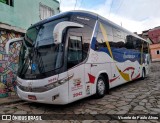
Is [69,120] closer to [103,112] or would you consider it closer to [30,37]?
[103,112]

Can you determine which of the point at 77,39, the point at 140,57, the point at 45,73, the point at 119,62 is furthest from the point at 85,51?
the point at 140,57

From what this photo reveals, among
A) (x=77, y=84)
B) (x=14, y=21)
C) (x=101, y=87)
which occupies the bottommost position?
(x=101, y=87)

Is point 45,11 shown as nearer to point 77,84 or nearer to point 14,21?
point 14,21

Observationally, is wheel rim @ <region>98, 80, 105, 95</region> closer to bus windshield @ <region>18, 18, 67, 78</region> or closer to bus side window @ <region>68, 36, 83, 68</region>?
bus side window @ <region>68, 36, 83, 68</region>

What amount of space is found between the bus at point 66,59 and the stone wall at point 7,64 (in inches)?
83.1

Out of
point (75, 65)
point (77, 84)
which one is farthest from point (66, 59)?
point (77, 84)

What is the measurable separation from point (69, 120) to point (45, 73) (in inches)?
61.9

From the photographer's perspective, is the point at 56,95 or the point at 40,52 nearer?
the point at 56,95

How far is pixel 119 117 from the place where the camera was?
15.2ft

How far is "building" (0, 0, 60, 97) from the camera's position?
781 centimetres

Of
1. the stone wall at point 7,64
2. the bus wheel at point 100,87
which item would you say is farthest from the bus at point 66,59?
the stone wall at point 7,64

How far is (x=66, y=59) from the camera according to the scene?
16.5 ft

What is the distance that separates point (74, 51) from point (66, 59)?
53 cm

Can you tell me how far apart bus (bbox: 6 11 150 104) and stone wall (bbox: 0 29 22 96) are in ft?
6.93
